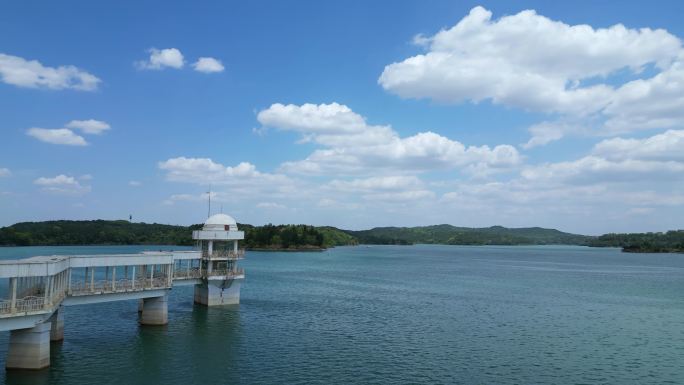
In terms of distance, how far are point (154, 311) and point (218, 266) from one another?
12518 millimetres

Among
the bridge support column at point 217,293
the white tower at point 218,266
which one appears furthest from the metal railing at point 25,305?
the bridge support column at point 217,293

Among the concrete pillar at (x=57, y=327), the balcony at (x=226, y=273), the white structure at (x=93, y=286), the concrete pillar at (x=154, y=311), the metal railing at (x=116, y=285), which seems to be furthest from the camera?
the balcony at (x=226, y=273)

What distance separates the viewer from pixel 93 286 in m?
42.0

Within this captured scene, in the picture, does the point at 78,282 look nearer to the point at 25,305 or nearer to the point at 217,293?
the point at 25,305

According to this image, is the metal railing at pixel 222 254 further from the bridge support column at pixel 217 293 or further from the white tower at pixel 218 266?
the bridge support column at pixel 217 293

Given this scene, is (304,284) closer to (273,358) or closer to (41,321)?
(273,358)

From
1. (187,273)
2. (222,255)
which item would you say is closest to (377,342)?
(222,255)

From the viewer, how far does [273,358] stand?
37812 millimetres

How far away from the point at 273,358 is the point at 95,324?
865 inches

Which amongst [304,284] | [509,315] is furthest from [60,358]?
[304,284]

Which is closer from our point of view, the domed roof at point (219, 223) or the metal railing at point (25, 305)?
the metal railing at point (25, 305)

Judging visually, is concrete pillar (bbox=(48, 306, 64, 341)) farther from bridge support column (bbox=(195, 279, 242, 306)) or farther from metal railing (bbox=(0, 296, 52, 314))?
bridge support column (bbox=(195, 279, 242, 306))

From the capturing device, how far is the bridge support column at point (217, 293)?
193 feet

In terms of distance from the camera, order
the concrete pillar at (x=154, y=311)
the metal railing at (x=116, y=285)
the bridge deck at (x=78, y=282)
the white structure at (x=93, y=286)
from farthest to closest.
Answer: the concrete pillar at (x=154, y=311), the metal railing at (x=116, y=285), the white structure at (x=93, y=286), the bridge deck at (x=78, y=282)
